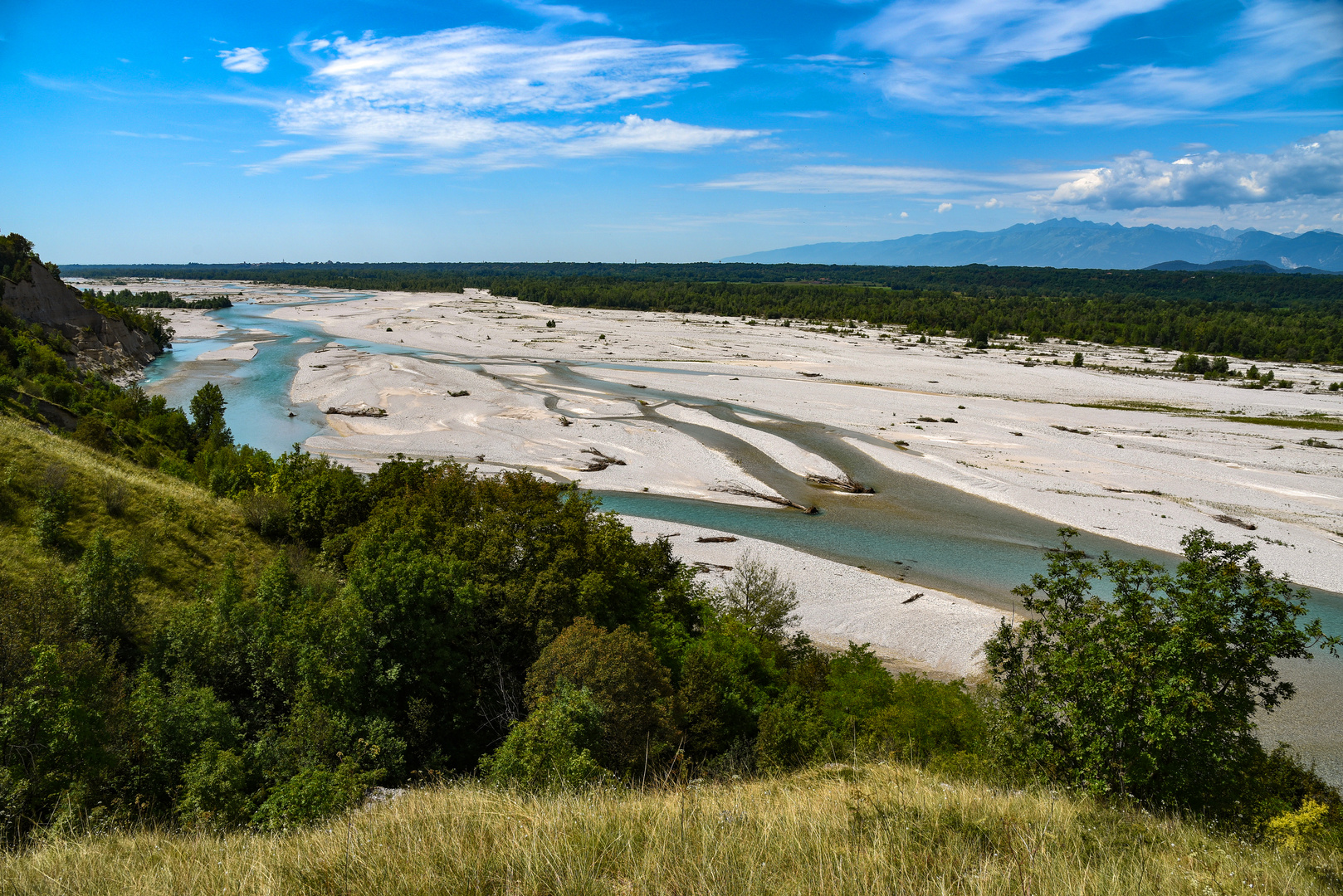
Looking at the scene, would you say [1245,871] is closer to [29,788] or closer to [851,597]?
[29,788]

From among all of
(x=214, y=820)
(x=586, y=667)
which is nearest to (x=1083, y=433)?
(x=586, y=667)

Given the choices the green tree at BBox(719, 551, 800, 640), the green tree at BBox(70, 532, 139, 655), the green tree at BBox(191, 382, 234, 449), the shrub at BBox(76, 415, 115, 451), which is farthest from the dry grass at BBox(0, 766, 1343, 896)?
the green tree at BBox(191, 382, 234, 449)

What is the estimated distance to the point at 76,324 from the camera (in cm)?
7088

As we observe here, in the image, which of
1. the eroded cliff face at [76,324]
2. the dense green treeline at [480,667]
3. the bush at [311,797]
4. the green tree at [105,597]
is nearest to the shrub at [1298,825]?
the dense green treeline at [480,667]

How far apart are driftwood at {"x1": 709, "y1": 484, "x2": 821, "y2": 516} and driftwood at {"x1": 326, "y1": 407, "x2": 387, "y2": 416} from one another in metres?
30.5

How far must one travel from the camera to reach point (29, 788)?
8.78 meters

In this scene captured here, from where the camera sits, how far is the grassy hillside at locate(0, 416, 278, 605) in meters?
16.8

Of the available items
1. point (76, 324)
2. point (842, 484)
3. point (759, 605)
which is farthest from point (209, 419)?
point (76, 324)

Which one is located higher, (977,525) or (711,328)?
(711,328)

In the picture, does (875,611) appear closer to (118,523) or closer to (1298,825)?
(1298,825)

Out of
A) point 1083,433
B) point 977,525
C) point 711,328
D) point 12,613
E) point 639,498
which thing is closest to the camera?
point 12,613

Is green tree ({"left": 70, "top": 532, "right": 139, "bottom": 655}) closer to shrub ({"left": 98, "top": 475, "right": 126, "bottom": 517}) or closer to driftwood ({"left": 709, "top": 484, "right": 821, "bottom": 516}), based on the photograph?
shrub ({"left": 98, "top": 475, "right": 126, "bottom": 517})

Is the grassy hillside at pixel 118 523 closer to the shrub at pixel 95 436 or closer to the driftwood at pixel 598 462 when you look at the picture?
the shrub at pixel 95 436

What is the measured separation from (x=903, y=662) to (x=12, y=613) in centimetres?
2202
